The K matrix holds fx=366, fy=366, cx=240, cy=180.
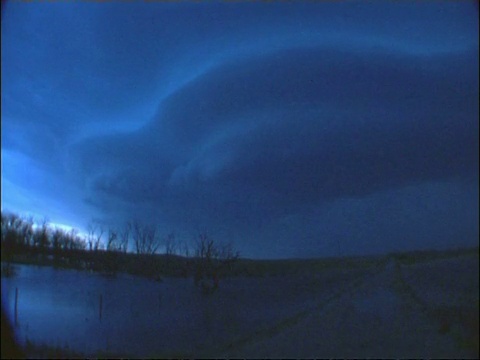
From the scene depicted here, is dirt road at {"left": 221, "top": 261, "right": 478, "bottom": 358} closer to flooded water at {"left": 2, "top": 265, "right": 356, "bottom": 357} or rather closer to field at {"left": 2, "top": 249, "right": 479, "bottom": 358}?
field at {"left": 2, "top": 249, "right": 479, "bottom": 358}

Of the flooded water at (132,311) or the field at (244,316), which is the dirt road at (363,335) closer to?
the field at (244,316)

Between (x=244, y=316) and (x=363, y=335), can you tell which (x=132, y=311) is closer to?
(x=244, y=316)

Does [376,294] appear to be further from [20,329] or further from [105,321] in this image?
[20,329]

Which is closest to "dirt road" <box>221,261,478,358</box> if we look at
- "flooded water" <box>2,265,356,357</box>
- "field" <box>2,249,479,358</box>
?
"field" <box>2,249,479,358</box>

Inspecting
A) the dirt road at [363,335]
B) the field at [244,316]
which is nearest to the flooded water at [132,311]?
the field at [244,316]

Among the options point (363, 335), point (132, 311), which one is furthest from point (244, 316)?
point (363, 335)

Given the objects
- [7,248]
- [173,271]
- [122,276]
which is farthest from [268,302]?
[7,248]

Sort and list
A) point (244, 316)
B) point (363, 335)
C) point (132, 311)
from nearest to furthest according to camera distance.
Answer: point (363, 335)
point (244, 316)
point (132, 311)

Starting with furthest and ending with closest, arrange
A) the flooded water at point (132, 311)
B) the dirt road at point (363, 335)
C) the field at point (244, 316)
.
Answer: the flooded water at point (132, 311), the field at point (244, 316), the dirt road at point (363, 335)
